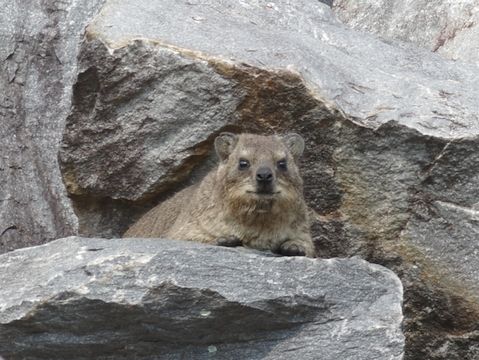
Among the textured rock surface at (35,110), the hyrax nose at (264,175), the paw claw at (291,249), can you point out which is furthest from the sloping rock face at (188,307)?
the textured rock surface at (35,110)

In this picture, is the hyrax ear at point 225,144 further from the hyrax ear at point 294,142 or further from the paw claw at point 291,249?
the paw claw at point 291,249

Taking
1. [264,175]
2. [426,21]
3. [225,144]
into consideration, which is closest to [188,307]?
[264,175]

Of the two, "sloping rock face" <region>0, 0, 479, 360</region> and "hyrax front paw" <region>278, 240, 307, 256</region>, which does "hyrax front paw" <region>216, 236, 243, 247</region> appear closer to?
"hyrax front paw" <region>278, 240, 307, 256</region>

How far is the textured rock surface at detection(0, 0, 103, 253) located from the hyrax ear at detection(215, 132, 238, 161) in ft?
7.24

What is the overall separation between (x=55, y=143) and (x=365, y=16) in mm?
4292

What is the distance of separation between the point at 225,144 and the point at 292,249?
0.98 meters

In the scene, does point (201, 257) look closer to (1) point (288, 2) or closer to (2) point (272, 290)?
(2) point (272, 290)

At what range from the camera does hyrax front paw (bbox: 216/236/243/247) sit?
8984mm

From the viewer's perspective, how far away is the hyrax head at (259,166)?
29.0 feet

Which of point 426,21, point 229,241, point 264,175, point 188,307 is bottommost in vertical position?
point 188,307

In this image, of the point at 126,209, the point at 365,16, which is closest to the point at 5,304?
the point at 126,209

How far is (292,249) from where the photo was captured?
8.98 meters

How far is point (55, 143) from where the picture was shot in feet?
37.1

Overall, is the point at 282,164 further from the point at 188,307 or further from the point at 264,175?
the point at 188,307
